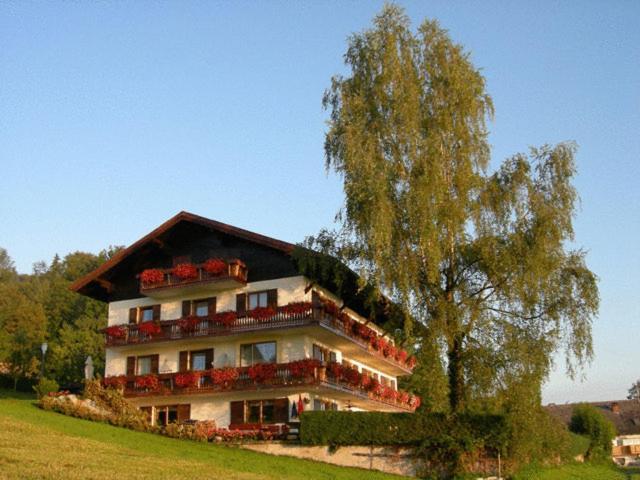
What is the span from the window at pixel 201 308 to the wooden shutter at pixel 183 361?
2.01 metres

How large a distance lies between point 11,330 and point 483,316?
50.7 m

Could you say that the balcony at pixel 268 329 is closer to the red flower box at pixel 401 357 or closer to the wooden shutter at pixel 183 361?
the wooden shutter at pixel 183 361

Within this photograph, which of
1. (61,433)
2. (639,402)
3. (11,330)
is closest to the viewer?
(61,433)

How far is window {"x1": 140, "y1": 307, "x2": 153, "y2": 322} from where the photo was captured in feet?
131

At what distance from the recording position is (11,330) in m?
66.0

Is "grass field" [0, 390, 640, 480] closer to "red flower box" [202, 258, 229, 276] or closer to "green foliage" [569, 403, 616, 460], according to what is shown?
"red flower box" [202, 258, 229, 276]

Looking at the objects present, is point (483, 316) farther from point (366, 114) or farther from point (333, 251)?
point (366, 114)

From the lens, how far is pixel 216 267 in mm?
36531

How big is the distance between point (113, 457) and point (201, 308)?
1813 centimetres

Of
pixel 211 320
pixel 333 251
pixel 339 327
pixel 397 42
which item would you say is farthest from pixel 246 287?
pixel 397 42

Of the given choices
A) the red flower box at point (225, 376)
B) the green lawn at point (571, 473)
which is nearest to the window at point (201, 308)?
the red flower box at point (225, 376)

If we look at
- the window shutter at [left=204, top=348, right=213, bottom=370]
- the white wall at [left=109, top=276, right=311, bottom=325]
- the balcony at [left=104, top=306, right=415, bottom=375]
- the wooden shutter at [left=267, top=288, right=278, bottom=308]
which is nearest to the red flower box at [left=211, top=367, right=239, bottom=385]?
the balcony at [left=104, top=306, right=415, bottom=375]

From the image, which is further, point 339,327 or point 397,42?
point 339,327

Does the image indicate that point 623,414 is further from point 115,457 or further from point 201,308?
point 115,457
